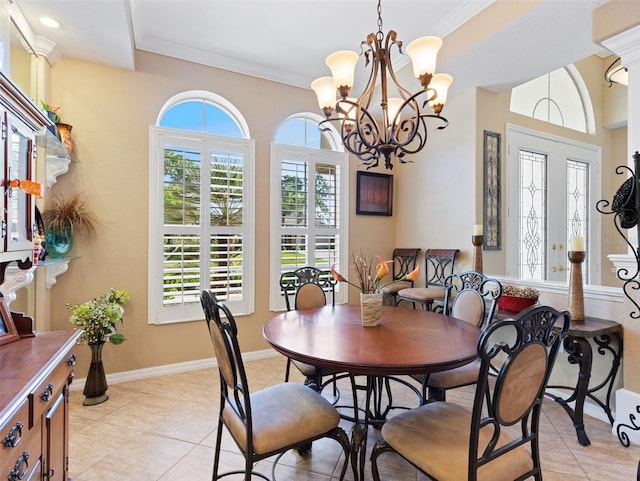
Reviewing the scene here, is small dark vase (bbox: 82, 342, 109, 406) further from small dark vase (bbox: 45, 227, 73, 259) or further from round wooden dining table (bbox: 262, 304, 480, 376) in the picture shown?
round wooden dining table (bbox: 262, 304, 480, 376)

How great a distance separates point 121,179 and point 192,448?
234 centimetres

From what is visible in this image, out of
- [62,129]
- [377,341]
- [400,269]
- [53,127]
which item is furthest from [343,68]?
[400,269]

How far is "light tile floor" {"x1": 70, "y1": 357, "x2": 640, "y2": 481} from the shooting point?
6.23 ft

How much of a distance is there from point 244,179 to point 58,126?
160 cm

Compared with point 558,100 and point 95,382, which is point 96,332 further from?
point 558,100

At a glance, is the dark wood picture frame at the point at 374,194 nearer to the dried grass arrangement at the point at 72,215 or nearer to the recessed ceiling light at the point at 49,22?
the dried grass arrangement at the point at 72,215

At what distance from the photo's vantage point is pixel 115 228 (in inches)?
121

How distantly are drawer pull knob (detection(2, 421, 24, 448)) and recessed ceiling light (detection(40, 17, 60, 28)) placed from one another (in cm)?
270

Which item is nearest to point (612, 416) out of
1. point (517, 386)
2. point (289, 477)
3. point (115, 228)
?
point (517, 386)

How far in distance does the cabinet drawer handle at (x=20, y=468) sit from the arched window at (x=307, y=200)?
8.72 feet

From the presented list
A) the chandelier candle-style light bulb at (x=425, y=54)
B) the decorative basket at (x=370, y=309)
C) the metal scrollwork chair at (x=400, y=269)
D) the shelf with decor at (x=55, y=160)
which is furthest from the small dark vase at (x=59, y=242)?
the metal scrollwork chair at (x=400, y=269)

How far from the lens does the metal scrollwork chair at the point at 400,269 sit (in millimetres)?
3982

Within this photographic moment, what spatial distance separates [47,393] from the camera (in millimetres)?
1288

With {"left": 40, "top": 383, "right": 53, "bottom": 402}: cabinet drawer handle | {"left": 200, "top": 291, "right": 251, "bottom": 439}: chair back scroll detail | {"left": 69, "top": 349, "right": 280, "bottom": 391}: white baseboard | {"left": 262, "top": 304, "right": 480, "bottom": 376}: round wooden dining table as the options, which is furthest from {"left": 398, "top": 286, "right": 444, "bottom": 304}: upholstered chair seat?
{"left": 40, "top": 383, "right": 53, "bottom": 402}: cabinet drawer handle
